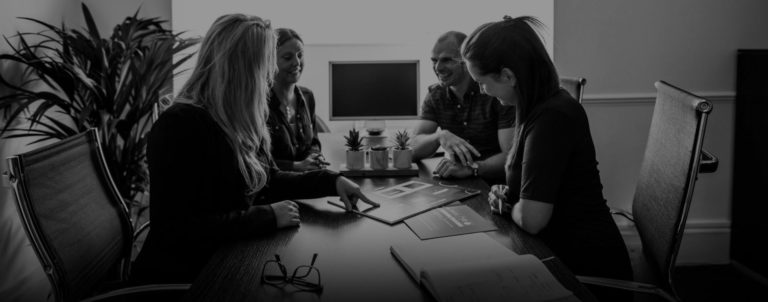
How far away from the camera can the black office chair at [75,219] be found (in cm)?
139

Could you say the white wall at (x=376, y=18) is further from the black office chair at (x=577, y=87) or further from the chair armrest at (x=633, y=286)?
the chair armrest at (x=633, y=286)

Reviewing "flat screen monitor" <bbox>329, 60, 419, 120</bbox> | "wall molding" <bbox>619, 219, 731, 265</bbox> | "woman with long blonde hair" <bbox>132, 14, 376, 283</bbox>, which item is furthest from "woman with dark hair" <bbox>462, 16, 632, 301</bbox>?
"wall molding" <bbox>619, 219, 731, 265</bbox>

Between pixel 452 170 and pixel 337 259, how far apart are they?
959mm

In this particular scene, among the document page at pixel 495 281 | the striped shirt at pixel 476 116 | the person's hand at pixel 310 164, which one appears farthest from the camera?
the striped shirt at pixel 476 116

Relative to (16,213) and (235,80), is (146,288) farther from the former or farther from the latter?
(16,213)

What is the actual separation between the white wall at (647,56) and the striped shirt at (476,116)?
863 millimetres

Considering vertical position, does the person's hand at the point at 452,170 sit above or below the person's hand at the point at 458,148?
below

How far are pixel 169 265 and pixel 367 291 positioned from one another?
627 mm

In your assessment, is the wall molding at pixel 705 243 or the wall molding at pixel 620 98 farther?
the wall molding at pixel 705 243

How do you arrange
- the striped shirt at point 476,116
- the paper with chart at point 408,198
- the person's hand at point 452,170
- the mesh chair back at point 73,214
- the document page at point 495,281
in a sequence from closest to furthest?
1. the document page at point 495,281
2. the mesh chair back at point 73,214
3. the paper with chart at point 408,198
4. the person's hand at point 452,170
5. the striped shirt at point 476,116

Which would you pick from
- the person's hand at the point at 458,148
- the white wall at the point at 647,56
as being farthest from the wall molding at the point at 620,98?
the person's hand at the point at 458,148

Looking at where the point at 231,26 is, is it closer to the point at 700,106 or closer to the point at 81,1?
the point at 700,106

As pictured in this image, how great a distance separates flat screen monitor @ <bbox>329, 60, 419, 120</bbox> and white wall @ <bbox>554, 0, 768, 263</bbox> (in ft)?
2.82

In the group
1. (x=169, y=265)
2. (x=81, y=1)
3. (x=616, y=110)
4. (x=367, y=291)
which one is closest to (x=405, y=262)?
(x=367, y=291)
